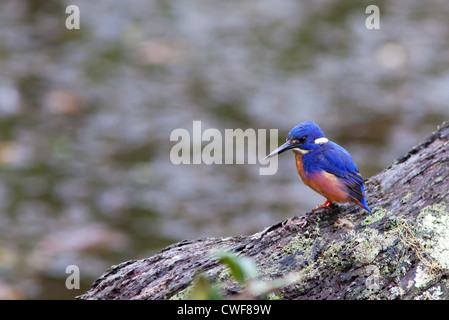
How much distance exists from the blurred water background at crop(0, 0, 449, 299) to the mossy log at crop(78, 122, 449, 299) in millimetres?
1929

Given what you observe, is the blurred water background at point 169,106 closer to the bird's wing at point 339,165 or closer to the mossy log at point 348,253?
the mossy log at point 348,253

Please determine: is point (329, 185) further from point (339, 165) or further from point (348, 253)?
point (348, 253)

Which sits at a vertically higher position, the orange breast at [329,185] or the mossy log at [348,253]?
the orange breast at [329,185]

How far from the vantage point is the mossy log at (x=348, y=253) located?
2.35m

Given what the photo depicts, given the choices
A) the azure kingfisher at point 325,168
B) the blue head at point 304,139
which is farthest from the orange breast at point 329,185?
the blue head at point 304,139

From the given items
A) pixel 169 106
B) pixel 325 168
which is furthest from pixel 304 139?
pixel 169 106

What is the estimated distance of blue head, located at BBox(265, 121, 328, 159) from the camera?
284 centimetres

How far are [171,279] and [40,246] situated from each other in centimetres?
247

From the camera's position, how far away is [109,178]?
17.9ft

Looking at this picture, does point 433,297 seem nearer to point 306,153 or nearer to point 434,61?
point 306,153

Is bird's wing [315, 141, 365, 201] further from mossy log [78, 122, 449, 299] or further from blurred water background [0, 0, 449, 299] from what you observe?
blurred water background [0, 0, 449, 299]

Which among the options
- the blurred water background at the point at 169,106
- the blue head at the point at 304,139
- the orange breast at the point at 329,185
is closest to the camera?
the orange breast at the point at 329,185

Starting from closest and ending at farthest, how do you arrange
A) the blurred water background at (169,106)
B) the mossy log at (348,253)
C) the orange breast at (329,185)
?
the mossy log at (348,253), the orange breast at (329,185), the blurred water background at (169,106)

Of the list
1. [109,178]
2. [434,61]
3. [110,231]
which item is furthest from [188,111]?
[434,61]
